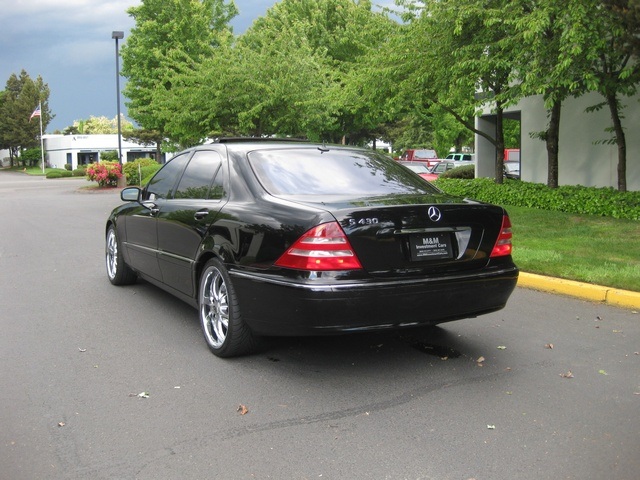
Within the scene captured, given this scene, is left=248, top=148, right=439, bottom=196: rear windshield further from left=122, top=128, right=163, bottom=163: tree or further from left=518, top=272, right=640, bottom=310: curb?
left=122, top=128, right=163, bottom=163: tree

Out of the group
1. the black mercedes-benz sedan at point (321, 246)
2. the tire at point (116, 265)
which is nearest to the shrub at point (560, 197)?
the tire at point (116, 265)

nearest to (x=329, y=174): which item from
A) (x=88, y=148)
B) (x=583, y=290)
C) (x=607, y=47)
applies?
(x=583, y=290)

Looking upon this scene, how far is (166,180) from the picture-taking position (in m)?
6.50

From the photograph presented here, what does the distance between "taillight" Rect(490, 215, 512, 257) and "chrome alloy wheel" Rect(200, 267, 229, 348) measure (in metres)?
2.05

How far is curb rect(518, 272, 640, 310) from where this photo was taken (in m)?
6.61

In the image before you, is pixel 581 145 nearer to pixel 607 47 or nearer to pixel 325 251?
pixel 607 47

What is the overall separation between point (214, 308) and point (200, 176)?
51.3 inches

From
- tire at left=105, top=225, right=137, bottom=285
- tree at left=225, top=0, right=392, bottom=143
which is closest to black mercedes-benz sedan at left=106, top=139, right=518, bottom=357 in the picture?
tire at left=105, top=225, right=137, bottom=285

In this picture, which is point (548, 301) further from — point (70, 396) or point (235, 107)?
point (235, 107)

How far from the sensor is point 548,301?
6.95m

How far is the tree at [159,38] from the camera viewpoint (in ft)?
111

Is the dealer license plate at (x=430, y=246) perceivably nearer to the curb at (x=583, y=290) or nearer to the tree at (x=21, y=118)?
the curb at (x=583, y=290)

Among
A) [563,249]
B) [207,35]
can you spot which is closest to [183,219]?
[563,249]

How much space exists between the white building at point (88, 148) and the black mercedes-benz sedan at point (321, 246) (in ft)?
273
